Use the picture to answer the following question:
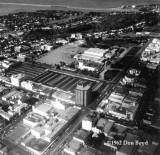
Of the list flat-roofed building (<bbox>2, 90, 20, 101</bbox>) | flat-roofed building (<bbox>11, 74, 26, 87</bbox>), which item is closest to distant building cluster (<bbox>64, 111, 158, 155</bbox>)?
flat-roofed building (<bbox>2, 90, 20, 101</bbox>)

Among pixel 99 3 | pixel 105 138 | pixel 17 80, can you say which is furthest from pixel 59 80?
pixel 99 3

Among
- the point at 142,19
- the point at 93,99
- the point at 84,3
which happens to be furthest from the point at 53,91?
the point at 84,3

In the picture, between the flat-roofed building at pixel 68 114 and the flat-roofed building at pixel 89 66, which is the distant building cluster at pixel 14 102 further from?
the flat-roofed building at pixel 89 66

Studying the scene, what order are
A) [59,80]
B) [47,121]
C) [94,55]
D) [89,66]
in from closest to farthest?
[47,121] → [59,80] → [89,66] → [94,55]

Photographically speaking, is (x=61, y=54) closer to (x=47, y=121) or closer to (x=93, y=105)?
(x=93, y=105)

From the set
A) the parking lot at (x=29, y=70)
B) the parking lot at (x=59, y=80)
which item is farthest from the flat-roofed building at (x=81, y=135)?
the parking lot at (x=29, y=70)

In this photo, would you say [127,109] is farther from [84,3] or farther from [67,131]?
[84,3]

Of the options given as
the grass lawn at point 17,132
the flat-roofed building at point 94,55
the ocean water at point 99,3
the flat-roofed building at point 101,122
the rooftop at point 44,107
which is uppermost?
the ocean water at point 99,3

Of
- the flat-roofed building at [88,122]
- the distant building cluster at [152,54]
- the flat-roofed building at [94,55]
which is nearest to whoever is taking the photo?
the flat-roofed building at [88,122]

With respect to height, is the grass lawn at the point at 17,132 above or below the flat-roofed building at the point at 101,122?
below
